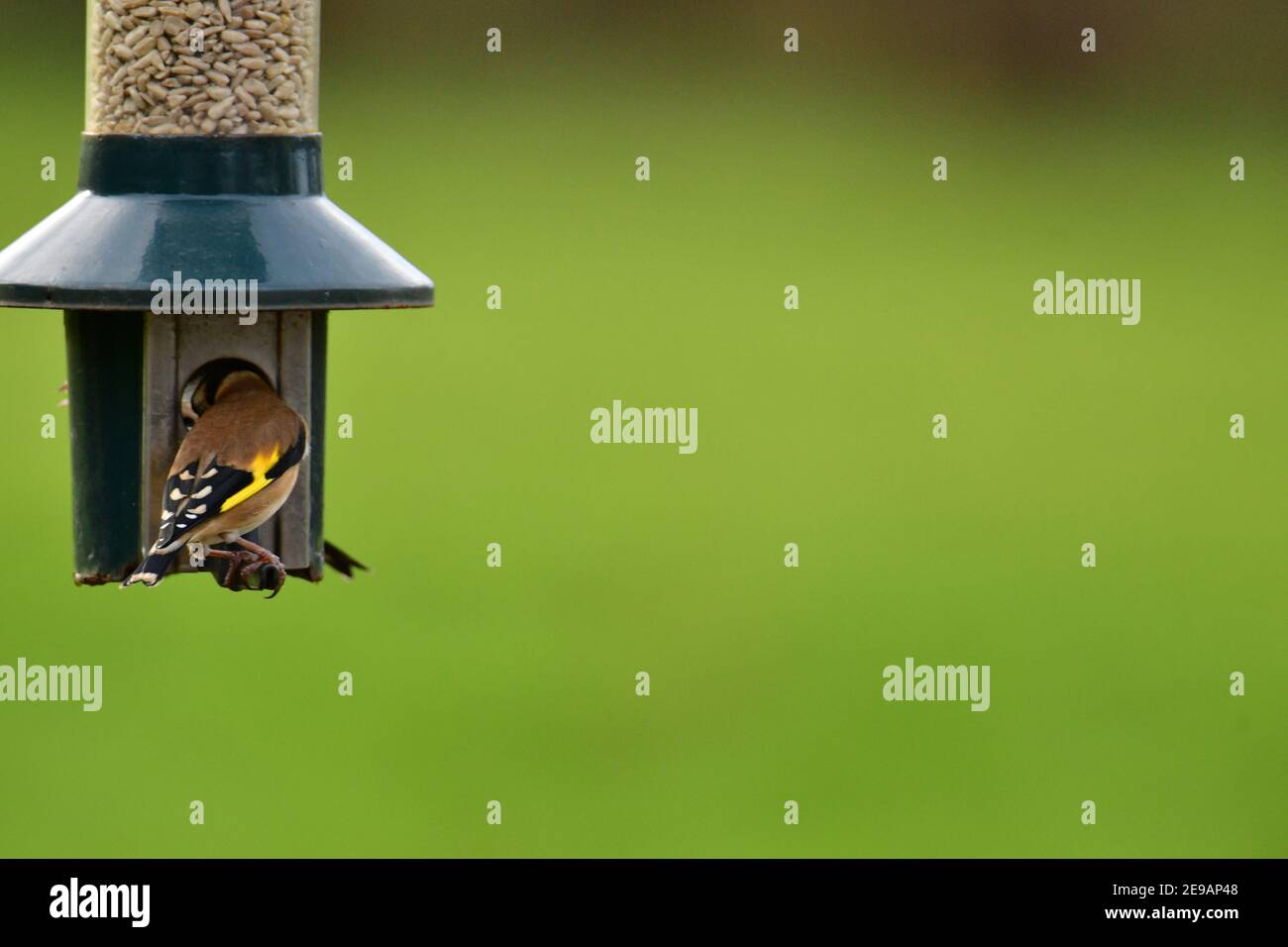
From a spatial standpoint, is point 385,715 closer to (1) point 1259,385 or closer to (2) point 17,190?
(2) point 17,190

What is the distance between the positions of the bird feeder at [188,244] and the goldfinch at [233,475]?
0.16 m

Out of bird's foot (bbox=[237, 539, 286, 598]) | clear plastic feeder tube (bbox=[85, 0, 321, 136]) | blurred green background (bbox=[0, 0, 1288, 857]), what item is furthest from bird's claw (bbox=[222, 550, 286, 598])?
blurred green background (bbox=[0, 0, 1288, 857])

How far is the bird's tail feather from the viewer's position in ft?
21.0

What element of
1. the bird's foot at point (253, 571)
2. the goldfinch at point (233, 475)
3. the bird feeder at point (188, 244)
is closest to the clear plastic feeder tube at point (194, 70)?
the bird feeder at point (188, 244)

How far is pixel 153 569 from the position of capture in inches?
257

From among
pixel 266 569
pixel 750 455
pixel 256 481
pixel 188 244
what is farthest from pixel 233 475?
pixel 750 455

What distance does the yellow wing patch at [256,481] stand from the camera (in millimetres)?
6711

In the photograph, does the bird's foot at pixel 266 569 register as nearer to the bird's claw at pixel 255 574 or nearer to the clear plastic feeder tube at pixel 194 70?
the bird's claw at pixel 255 574

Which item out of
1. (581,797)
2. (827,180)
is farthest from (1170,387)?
(581,797)

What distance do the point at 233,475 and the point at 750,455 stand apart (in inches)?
688

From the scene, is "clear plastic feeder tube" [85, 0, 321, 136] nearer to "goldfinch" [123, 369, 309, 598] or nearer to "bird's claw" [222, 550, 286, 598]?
"goldfinch" [123, 369, 309, 598]

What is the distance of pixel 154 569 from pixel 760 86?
26.3m

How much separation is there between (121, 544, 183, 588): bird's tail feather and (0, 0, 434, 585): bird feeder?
376 mm

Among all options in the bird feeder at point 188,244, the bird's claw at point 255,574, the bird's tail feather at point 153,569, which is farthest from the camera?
the bird's claw at point 255,574
